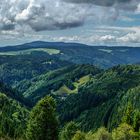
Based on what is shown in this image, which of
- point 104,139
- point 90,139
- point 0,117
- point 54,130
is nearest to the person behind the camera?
point 54,130

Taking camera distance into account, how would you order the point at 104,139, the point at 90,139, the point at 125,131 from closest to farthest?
the point at 125,131 → the point at 104,139 → the point at 90,139

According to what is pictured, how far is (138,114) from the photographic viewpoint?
10600 centimetres

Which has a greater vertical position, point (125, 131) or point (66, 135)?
point (125, 131)

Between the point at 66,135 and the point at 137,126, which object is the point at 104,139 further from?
the point at 137,126

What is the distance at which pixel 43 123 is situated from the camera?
7094 cm

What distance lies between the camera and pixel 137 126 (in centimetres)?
10606

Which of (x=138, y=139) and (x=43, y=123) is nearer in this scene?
(x=43, y=123)

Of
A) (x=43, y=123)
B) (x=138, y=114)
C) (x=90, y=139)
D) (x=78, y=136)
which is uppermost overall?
(x=43, y=123)

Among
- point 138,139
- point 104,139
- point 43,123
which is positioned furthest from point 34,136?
point 104,139

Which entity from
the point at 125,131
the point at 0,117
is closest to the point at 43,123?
the point at 125,131

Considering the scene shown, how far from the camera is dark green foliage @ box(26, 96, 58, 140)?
70.4m

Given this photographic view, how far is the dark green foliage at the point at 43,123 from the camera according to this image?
231 ft

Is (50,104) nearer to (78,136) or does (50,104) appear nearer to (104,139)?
(78,136)

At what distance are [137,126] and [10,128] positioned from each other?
60783mm
